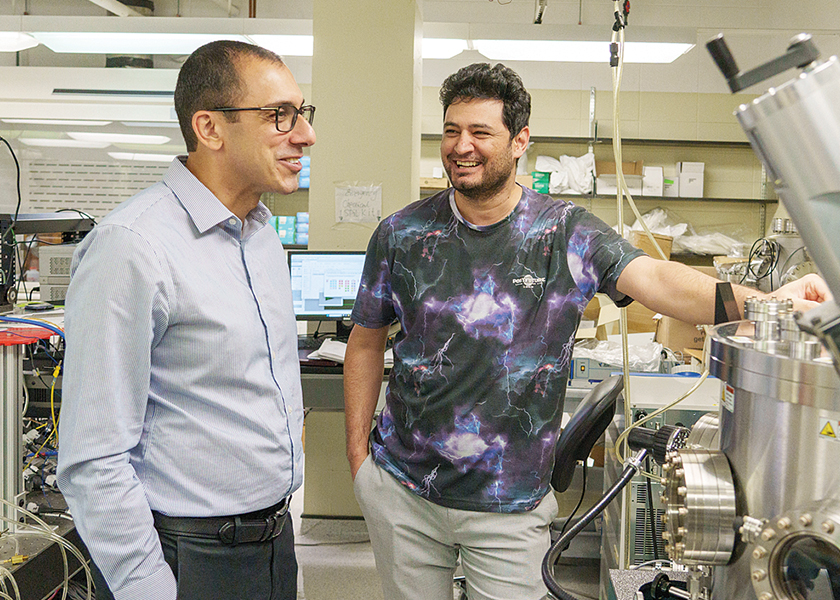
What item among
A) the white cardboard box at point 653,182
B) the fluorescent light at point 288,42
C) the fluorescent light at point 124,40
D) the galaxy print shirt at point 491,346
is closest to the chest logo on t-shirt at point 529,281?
the galaxy print shirt at point 491,346

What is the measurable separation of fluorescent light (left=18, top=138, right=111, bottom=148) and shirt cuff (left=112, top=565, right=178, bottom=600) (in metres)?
5.46

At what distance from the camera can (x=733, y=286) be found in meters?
1.09

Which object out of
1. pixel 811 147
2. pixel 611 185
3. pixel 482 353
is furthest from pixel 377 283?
pixel 611 185

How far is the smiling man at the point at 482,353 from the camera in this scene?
1.31 metres

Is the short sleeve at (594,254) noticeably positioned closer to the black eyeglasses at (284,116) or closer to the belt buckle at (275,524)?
the black eyeglasses at (284,116)

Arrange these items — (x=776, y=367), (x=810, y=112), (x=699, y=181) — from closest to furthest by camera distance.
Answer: (x=810, y=112)
(x=776, y=367)
(x=699, y=181)

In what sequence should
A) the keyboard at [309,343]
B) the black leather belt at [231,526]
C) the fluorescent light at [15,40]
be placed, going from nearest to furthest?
the black leather belt at [231,526] < the keyboard at [309,343] < the fluorescent light at [15,40]

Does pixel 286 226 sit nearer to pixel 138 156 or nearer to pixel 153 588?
pixel 138 156

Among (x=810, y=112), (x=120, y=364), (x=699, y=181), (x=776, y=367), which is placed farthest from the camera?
(x=699, y=181)

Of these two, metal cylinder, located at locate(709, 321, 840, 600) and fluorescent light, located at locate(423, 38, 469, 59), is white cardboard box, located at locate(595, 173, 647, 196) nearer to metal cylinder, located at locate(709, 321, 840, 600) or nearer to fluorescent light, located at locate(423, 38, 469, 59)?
fluorescent light, located at locate(423, 38, 469, 59)

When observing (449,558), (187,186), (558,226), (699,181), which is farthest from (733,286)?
(699,181)

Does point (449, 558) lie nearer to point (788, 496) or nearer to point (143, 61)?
point (788, 496)

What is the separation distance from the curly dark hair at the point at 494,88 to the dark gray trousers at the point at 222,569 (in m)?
0.86

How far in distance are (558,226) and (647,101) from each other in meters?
4.74
